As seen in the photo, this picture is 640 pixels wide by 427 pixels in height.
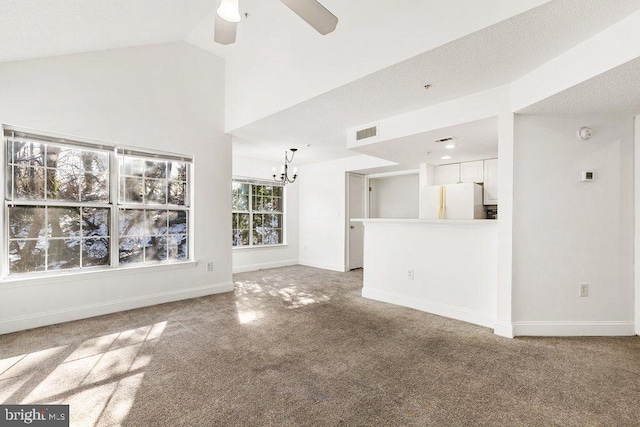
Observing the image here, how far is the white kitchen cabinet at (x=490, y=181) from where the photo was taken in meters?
5.04

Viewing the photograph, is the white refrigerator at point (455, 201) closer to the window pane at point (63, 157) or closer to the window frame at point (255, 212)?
the window frame at point (255, 212)

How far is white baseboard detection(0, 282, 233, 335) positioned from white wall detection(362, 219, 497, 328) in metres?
2.42

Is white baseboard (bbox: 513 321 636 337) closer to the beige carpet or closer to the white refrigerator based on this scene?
the beige carpet

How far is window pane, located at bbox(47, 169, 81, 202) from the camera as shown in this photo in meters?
3.31

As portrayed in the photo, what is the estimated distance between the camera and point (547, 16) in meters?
1.90

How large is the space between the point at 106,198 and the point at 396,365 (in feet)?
12.3

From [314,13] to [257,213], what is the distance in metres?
5.14

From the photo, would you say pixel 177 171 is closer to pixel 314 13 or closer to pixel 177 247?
pixel 177 247

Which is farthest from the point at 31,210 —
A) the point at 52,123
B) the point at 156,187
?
the point at 156,187

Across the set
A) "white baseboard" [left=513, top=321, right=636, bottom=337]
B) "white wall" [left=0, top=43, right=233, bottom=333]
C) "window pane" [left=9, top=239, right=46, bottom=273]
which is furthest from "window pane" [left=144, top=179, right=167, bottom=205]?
"white baseboard" [left=513, top=321, right=636, bottom=337]

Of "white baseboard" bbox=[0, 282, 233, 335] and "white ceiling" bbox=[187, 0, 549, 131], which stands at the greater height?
"white ceiling" bbox=[187, 0, 549, 131]

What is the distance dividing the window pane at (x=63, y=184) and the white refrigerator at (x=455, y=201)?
5.20 metres

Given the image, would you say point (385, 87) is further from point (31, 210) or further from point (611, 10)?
point (31, 210)

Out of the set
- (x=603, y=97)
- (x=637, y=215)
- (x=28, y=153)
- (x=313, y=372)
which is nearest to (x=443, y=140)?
(x=603, y=97)
